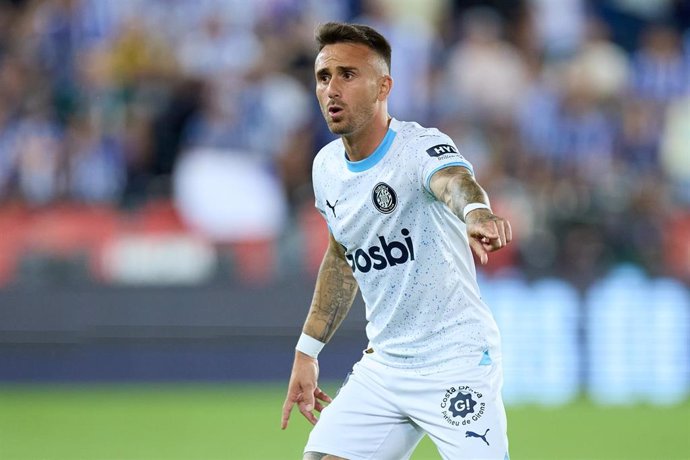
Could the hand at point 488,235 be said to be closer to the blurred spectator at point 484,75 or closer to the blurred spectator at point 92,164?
the blurred spectator at point 92,164

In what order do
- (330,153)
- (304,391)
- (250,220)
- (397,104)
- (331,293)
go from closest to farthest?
(330,153) → (304,391) → (331,293) → (250,220) → (397,104)

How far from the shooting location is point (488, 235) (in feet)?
13.0

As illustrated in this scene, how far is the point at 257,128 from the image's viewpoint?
12.5 metres

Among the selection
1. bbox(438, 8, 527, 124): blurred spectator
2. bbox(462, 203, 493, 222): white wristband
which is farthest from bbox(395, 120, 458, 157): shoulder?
bbox(438, 8, 527, 124): blurred spectator

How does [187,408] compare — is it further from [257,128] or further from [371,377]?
[371,377]

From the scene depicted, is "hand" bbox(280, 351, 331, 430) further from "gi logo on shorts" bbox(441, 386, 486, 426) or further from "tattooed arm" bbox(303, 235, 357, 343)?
"gi logo on shorts" bbox(441, 386, 486, 426)

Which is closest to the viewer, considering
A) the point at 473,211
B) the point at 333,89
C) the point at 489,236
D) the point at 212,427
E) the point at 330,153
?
the point at 489,236

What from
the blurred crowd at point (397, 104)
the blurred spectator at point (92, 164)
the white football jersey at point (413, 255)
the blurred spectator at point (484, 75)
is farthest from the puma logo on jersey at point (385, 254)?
the blurred spectator at point (484, 75)

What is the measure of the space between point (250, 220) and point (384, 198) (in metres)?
7.09

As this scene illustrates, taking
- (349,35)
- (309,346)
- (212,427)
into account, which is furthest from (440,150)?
(212,427)

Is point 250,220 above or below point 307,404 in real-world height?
below

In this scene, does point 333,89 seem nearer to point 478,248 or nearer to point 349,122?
point 349,122

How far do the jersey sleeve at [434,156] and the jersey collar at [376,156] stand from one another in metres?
0.14

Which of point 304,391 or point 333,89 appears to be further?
point 304,391
